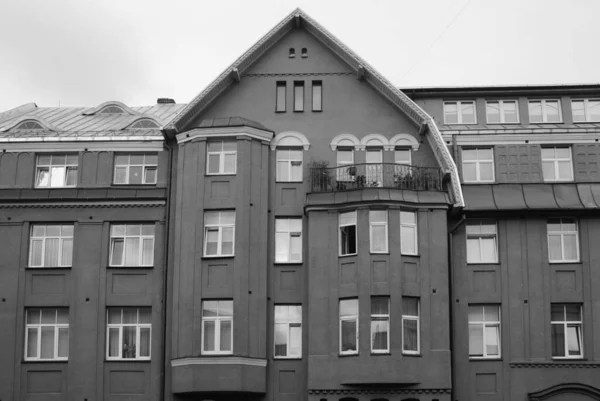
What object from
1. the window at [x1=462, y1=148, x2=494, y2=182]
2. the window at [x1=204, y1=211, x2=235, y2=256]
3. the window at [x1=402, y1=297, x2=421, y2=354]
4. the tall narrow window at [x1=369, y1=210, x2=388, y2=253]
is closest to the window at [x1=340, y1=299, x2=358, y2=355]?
the window at [x1=402, y1=297, x2=421, y2=354]

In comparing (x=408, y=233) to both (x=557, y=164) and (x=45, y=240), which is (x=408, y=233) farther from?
(x=45, y=240)

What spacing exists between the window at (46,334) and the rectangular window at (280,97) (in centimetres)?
1110

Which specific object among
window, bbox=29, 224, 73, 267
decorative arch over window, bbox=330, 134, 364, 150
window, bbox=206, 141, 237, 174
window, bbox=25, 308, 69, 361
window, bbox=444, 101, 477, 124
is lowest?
window, bbox=25, 308, 69, 361

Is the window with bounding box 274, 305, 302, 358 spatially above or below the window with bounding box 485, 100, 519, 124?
below

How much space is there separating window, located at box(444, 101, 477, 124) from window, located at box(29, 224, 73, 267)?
1558 centimetres

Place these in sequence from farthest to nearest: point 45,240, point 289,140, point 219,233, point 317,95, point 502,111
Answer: point 502,111
point 317,95
point 289,140
point 45,240
point 219,233

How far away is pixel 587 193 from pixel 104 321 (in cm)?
1867

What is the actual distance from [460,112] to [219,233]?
1131cm

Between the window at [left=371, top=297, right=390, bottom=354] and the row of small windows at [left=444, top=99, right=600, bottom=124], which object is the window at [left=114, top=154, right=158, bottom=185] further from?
the row of small windows at [left=444, top=99, right=600, bottom=124]

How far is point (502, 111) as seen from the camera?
4534 centimetres

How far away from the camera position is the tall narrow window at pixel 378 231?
40531 mm

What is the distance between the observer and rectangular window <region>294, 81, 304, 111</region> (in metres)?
43.6

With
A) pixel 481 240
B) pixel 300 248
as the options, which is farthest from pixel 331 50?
pixel 481 240

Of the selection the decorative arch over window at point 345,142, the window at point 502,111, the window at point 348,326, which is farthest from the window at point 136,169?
the window at point 502,111
